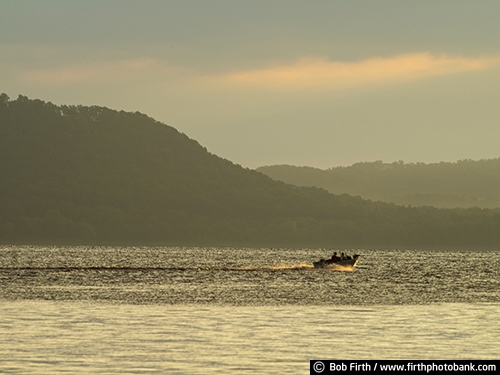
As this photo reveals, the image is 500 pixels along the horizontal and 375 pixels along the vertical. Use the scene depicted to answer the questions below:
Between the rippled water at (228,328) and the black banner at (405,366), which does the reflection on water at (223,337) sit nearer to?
the rippled water at (228,328)

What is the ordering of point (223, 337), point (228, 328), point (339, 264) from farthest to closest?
point (339, 264) < point (228, 328) < point (223, 337)

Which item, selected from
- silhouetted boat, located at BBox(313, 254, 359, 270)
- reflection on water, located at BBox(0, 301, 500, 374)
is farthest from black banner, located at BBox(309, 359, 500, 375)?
silhouetted boat, located at BBox(313, 254, 359, 270)

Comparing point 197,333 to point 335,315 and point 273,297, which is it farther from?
point 273,297

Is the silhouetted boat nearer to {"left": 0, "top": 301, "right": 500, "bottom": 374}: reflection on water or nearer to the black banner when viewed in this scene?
{"left": 0, "top": 301, "right": 500, "bottom": 374}: reflection on water

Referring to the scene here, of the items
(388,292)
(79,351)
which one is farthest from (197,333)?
(388,292)

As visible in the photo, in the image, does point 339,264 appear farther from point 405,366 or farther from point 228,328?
point 405,366

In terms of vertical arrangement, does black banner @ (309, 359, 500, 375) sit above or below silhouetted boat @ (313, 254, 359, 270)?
below

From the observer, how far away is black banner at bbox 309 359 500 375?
130ft

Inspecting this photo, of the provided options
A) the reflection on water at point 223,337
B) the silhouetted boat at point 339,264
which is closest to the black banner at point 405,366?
the reflection on water at point 223,337

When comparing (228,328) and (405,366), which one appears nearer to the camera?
(405,366)

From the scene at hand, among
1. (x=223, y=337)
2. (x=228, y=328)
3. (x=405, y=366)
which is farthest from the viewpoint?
(x=228, y=328)

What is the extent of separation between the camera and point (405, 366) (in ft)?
136

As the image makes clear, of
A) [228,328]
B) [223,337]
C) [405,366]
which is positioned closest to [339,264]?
[228,328]

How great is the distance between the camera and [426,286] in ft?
375
